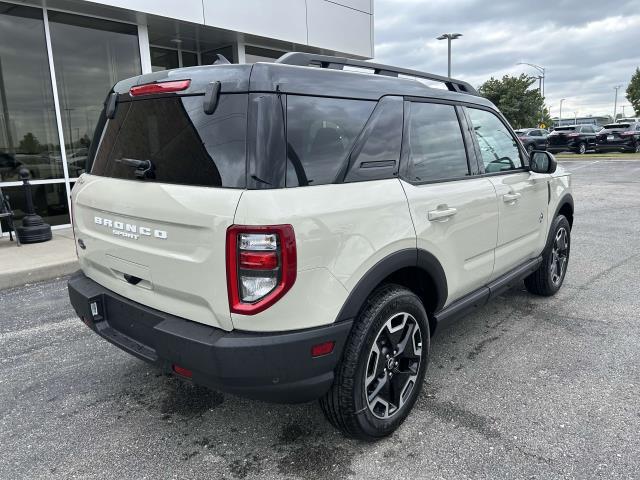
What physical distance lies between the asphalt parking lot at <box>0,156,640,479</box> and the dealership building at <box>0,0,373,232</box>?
16.8 feet

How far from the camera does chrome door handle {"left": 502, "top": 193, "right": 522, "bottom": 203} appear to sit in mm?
3506

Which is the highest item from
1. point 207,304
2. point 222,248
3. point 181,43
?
point 181,43

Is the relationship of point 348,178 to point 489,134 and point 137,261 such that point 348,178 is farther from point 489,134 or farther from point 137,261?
point 489,134

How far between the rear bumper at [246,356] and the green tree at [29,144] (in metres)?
7.44

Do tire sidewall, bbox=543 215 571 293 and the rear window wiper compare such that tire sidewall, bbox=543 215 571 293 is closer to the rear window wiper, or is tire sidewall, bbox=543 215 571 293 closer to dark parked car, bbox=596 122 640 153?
the rear window wiper

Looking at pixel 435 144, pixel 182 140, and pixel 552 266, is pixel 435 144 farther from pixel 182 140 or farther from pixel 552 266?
pixel 552 266

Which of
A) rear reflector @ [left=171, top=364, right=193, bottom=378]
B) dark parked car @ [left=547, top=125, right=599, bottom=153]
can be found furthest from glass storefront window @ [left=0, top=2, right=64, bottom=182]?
dark parked car @ [left=547, top=125, right=599, bottom=153]

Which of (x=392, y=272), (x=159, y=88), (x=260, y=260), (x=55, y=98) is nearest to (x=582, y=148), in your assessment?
(x=55, y=98)

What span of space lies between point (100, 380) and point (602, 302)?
440 centimetres

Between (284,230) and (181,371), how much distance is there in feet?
2.86

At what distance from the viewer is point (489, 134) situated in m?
3.66

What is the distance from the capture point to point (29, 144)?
27.6ft

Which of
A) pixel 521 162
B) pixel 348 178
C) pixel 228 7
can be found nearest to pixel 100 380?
pixel 348 178

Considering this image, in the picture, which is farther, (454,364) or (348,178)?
(454,364)
